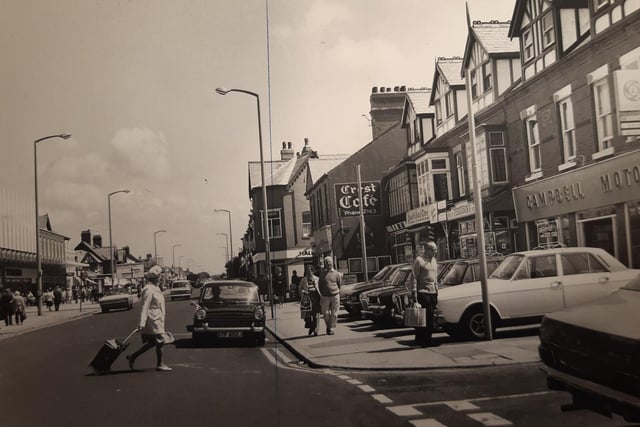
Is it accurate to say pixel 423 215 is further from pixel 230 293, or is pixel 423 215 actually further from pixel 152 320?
pixel 152 320

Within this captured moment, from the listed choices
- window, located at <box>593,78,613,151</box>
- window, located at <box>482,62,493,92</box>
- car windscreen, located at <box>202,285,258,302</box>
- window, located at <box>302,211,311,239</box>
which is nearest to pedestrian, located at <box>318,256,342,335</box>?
car windscreen, located at <box>202,285,258,302</box>

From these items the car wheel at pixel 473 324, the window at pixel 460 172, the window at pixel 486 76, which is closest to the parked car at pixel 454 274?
the car wheel at pixel 473 324

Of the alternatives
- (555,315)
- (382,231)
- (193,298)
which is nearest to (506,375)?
(555,315)

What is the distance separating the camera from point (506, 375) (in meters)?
7.77

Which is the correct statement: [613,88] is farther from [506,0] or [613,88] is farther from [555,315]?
[555,315]

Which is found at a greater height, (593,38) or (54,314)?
(593,38)

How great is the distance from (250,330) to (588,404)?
26.4 feet

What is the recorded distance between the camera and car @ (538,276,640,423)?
14.5ft

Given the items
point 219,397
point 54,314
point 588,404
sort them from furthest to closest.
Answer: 1. point 54,314
2. point 219,397
3. point 588,404

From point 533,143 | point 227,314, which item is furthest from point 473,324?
point 227,314

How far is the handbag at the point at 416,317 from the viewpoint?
34.0 feet

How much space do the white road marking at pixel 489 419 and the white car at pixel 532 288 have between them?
274 cm

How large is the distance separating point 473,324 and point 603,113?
4549 mm

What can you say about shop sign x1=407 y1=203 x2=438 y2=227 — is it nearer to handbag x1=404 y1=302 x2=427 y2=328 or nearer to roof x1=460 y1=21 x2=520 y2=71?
handbag x1=404 y1=302 x2=427 y2=328
